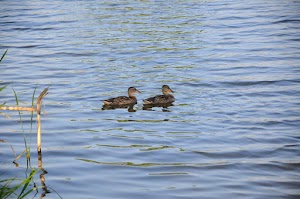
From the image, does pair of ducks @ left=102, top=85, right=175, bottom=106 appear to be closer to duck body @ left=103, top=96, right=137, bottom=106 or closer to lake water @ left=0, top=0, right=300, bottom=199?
duck body @ left=103, top=96, right=137, bottom=106

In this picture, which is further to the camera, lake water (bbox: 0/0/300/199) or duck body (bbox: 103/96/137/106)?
duck body (bbox: 103/96/137/106)

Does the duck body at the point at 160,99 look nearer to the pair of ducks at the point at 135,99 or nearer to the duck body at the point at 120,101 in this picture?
the pair of ducks at the point at 135,99

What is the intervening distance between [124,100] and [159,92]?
5.33 feet

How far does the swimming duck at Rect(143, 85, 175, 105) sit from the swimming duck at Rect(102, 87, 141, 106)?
275 millimetres

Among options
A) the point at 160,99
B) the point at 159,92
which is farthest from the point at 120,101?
the point at 159,92

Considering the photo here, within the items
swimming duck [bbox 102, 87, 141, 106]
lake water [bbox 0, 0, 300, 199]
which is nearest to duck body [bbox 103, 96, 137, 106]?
swimming duck [bbox 102, 87, 141, 106]

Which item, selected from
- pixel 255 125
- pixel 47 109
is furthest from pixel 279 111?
pixel 47 109

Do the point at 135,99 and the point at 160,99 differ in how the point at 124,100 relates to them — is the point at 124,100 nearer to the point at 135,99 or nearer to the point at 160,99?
the point at 135,99

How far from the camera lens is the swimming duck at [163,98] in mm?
13203

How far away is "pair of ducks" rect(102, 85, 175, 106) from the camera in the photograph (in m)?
13.2

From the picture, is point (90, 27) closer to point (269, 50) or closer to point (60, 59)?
point (60, 59)

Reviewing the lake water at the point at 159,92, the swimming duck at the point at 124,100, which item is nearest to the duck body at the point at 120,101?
the swimming duck at the point at 124,100

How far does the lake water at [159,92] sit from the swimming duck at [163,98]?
18 centimetres

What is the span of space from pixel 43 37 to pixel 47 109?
9.26 metres
